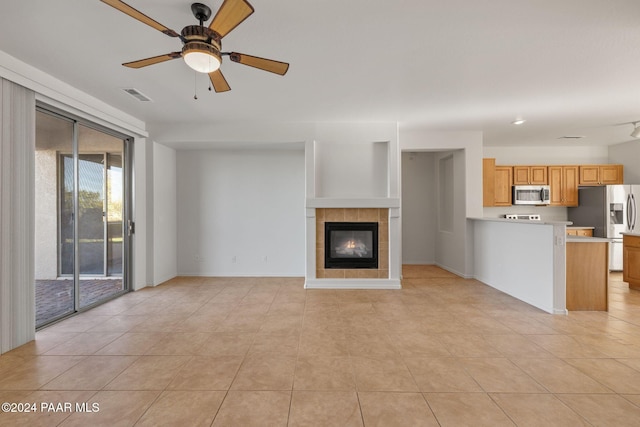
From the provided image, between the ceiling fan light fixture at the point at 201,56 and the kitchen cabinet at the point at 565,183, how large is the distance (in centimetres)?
715

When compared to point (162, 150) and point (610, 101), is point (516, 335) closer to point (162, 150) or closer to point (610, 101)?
point (610, 101)

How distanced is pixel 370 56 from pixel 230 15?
1445 mm

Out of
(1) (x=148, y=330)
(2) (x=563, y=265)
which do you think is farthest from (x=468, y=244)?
(1) (x=148, y=330)

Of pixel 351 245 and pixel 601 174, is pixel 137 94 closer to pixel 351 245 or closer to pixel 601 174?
pixel 351 245

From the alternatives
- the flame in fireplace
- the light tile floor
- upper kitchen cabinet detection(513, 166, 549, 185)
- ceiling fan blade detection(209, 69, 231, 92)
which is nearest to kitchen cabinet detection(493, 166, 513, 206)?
upper kitchen cabinet detection(513, 166, 549, 185)

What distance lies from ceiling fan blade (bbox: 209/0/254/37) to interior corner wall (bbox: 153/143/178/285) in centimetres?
375

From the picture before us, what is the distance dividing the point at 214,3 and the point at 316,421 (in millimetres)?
2754

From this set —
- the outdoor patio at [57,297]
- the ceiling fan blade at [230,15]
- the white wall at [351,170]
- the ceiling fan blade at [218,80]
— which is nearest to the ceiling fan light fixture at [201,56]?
the ceiling fan blade at [230,15]

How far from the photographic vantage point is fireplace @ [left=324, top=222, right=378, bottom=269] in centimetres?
496

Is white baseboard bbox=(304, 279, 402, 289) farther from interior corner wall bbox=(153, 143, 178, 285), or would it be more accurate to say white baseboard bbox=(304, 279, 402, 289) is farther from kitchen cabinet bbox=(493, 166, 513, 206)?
kitchen cabinet bbox=(493, 166, 513, 206)

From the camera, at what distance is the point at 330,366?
7.83 feet

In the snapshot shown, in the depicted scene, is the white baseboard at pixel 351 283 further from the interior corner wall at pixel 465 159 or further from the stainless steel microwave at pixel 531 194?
the stainless steel microwave at pixel 531 194

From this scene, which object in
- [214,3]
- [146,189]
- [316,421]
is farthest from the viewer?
[146,189]

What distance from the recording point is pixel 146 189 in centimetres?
492
